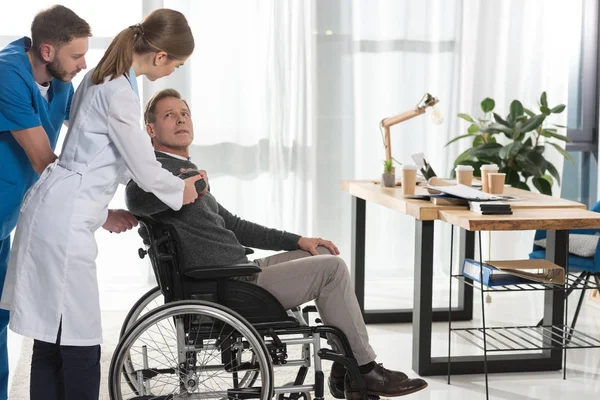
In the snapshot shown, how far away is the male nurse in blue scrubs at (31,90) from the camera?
2.27 m

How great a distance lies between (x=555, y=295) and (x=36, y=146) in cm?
214

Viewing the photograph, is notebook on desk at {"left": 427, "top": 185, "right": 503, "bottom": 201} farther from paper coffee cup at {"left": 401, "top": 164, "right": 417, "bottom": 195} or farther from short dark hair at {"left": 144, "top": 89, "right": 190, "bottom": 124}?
short dark hair at {"left": 144, "top": 89, "right": 190, "bottom": 124}

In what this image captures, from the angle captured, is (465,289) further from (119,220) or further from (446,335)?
(119,220)

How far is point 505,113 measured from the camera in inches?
205

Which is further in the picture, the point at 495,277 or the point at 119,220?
the point at 495,277

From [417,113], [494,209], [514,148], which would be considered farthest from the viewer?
[514,148]

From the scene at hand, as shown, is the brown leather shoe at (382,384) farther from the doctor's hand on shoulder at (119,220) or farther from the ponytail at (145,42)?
the ponytail at (145,42)

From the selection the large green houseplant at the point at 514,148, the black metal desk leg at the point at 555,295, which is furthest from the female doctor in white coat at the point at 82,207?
the large green houseplant at the point at 514,148

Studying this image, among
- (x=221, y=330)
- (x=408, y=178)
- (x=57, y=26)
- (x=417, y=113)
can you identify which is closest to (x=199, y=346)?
(x=221, y=330)

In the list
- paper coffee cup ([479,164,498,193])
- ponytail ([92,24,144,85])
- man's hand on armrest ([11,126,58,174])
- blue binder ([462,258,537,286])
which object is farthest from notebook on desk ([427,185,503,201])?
man's hand on armrest ([11,126,58,174])

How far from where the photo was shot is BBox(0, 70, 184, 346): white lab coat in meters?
2.22

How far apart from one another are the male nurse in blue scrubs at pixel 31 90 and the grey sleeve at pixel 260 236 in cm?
70

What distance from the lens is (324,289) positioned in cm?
255

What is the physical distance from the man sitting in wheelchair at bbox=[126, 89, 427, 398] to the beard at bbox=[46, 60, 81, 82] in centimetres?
31
